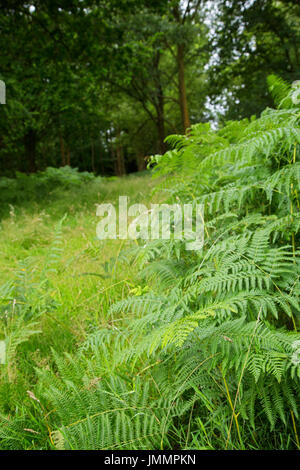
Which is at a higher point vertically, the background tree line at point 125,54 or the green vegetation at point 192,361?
the background tree line at point 125,54

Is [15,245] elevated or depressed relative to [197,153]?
depressed

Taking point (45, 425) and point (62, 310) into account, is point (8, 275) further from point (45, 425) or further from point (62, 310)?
point (45, 425)

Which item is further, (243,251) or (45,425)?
(243,251)

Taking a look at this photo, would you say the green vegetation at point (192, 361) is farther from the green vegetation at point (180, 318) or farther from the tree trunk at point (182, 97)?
the tree trunk at point (182, 97)

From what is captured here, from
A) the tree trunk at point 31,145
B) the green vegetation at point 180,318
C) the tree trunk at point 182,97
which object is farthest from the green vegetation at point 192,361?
the tree trunk at point 31,145

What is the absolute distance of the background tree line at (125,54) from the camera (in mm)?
6805

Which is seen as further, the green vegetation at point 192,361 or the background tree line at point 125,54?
the background tree line at point 125,54

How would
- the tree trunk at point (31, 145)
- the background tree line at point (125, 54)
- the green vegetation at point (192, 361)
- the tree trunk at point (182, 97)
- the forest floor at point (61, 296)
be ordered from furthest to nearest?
1. the tree trunk at point (31, 145)
2. the tree trunk at point (182, 97)
3. the background tree line at point (125, 54)
4. the forest floor at point (61, 296)
5. the green vegetation at point (192, 361)

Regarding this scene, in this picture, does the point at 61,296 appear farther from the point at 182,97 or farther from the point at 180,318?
the point at 182,97

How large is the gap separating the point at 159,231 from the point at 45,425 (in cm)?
119

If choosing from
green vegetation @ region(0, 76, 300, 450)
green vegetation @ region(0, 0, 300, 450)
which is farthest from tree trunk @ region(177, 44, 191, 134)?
green vegetation @ region(0, 76, 300, 450)

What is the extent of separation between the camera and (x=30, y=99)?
27.7 ft

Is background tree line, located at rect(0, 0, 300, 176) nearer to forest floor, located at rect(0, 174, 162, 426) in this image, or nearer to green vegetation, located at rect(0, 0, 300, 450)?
green vegetation, located at rect(0, 0, 300, 450)

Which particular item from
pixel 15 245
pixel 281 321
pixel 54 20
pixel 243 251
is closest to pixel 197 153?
pixel 243 251
